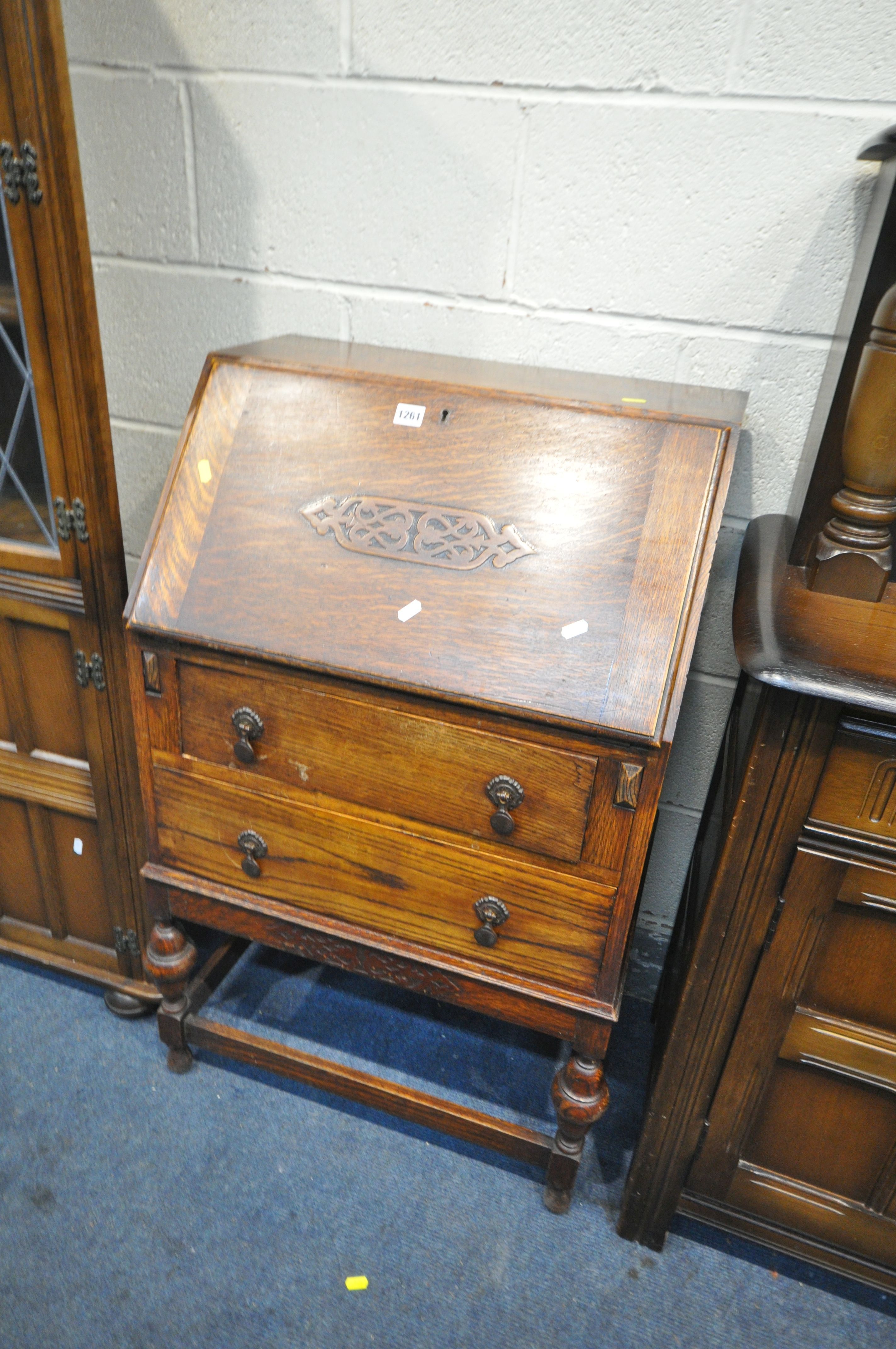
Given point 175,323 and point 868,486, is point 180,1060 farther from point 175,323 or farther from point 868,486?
point 868,486

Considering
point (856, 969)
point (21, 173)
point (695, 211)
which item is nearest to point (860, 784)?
point (856, 969)

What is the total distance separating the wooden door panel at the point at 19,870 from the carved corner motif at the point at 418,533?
962 mm

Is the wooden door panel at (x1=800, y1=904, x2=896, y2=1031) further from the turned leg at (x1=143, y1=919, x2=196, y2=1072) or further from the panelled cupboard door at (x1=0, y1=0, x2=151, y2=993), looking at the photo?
the panelled cupboard door at (x1=0, y1=0, x2=151, y2=993)

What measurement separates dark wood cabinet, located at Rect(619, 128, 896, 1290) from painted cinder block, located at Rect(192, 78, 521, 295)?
59 centimetres

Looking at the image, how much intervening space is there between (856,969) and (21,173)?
154cm

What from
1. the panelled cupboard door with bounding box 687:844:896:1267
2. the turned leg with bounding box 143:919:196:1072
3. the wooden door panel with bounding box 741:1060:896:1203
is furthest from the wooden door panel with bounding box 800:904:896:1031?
the turned leg with bounding box 143:919:196:1072

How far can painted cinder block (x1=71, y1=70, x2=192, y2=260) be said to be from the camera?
1.50m

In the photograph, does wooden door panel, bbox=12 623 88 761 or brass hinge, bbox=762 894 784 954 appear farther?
wooden door panel, bbox=12 623 88 761

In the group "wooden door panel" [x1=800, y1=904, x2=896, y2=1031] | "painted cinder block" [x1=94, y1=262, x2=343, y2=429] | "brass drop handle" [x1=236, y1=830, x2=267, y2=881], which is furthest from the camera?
"painted cinder block" [x1=94, y1=262, x2=343, y2=429]

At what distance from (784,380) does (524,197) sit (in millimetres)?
509

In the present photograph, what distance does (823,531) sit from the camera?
110cm

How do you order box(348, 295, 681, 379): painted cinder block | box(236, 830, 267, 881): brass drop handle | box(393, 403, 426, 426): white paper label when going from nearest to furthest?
box(393, 403, 426, 426): white paper label < box(236, 830, 267, 881): brass drop handle < box(348, 295, 681, 379): painted cinder block

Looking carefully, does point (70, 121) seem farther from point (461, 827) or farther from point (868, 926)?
point (868, 926)

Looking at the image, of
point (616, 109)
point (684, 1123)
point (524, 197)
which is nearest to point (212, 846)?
point (684, 1123)
